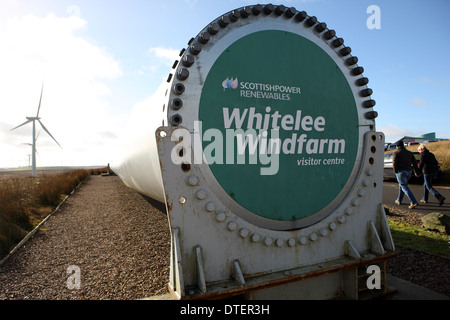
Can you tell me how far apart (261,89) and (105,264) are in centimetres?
357

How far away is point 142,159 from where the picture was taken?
445 cm

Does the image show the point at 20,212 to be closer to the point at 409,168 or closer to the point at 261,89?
the point at 261,89

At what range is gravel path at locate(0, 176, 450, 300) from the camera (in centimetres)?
339

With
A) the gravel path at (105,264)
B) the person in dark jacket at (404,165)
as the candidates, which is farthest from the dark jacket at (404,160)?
the gravel path at (105,264)

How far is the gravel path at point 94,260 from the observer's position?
11.3 ft

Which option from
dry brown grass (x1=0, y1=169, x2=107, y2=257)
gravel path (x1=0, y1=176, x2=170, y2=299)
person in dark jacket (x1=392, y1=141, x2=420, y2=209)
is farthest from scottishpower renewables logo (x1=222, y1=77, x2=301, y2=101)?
person in dark jacket (x1=392, y1=141, x2=420, y2=209)

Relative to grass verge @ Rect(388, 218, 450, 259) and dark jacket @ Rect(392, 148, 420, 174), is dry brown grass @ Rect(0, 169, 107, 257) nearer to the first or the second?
grass verge @ Rect(388, 218, 450, 259)

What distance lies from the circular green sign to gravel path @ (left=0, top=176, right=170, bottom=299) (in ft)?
6.38

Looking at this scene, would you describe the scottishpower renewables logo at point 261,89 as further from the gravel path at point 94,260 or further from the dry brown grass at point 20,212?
the dry brown grass at point 20,212

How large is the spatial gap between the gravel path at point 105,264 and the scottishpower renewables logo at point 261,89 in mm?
2499

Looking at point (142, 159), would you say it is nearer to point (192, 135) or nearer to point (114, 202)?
point (192, 135)

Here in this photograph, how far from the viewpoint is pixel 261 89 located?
2379 millimetres
